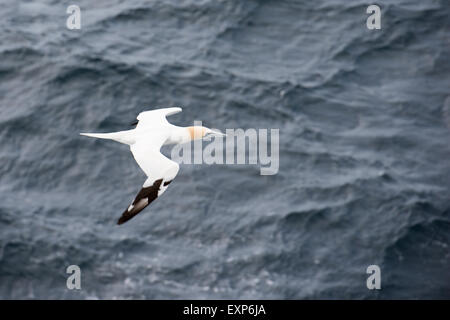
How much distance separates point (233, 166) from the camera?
2717 centimetres

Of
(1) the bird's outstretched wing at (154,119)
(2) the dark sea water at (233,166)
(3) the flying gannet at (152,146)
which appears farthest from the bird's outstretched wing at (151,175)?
(2) the dark sea water at (233,166)

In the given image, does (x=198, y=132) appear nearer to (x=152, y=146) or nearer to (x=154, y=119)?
(x=154, y=119)

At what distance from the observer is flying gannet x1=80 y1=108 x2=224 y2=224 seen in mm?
22406

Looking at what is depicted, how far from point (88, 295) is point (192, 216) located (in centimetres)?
311

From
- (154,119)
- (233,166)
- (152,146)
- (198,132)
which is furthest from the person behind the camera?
(233,166)

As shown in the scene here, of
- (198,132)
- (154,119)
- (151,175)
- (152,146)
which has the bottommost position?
(151,175)

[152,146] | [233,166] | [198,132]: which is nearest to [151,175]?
[152,146]

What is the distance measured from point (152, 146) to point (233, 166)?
14.3 ft

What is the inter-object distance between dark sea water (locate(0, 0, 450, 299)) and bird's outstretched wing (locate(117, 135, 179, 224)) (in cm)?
333

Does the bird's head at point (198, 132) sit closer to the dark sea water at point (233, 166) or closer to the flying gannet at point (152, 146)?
the flying gannet at point (152, 146)

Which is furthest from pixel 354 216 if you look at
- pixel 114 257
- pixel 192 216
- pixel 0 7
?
pixel 0 7

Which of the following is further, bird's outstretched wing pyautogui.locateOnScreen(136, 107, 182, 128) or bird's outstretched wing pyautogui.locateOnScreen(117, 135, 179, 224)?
bird's outstretched wing pyautogui.locateOnScreen(136, 107, 182, 128)

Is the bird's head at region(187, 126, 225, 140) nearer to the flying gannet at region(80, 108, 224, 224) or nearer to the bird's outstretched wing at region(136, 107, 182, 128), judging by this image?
the flying gannet at region(80, 108, 224, 224)

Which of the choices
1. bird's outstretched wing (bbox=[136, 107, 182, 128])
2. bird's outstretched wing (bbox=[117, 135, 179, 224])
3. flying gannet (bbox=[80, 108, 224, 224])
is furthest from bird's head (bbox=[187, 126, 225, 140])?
bird's outstretched wing (bbox=[117, 135, 179, 224])
